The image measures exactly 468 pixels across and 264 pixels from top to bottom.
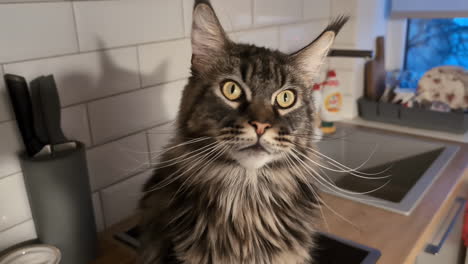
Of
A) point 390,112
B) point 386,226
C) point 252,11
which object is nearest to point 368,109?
point 390,112

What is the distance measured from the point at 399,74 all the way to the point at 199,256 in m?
1.81

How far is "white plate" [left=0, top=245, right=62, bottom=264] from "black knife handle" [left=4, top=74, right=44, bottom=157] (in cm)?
20

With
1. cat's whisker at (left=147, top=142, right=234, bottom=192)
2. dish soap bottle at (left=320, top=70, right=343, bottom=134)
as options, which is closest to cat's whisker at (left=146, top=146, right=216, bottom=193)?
cat's whisker at (left=147, top=142, right=234, bottom=192)

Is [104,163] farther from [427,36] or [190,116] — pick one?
[427,36]

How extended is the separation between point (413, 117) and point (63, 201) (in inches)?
61.3

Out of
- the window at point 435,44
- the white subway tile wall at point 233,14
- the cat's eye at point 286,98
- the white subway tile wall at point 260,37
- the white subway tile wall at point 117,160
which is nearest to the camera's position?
the cat's eye at point 286,98

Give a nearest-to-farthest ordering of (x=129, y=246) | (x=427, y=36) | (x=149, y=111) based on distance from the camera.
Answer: (x=129, y=246)
(x=149, y=111)
(x=427, y=36)

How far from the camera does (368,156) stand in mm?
1669

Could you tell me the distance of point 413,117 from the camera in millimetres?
1798

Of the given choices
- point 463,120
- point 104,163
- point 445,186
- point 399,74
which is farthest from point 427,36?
point 104,163

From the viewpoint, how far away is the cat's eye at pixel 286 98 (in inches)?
33.0

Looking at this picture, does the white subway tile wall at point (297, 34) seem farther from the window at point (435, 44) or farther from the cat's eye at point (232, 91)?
the cat's eye at point (232, 91)

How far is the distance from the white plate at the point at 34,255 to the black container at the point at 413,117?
5.08 feet

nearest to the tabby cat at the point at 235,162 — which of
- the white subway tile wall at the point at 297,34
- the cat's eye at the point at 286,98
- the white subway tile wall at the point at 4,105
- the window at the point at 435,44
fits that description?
the cat's eye at the point at 286,98
